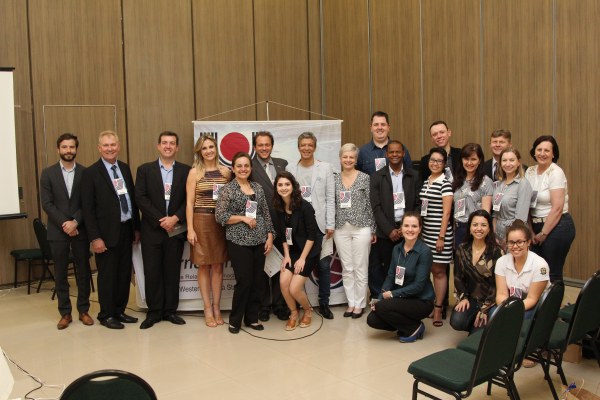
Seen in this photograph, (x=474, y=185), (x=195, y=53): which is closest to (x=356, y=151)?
(x=474, y=185)

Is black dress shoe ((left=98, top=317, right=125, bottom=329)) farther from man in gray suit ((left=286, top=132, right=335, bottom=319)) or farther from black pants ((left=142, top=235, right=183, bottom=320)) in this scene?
man in gray suit ((left=286, top=132, right=335, bottom=319))

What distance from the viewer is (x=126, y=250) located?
14.3 feet

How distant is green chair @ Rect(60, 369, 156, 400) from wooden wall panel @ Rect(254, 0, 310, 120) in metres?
6.74

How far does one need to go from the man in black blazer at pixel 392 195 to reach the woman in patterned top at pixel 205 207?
1.35 meters

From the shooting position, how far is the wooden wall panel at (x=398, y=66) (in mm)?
7102

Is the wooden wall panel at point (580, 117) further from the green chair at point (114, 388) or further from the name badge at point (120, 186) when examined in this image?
the green chair at point (114, 388)

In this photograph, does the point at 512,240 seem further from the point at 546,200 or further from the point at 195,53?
the point at 195,53

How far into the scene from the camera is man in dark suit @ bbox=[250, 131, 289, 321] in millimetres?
4461

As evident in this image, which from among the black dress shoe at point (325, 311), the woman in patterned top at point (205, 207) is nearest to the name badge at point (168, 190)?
the woman in patterned top at point (205, 207)

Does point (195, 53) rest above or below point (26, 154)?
above

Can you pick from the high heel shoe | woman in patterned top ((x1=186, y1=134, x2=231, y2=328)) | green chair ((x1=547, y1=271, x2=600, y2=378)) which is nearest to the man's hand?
woman in patterned top ((x1=186, y1=134, x2=231, y2=328))

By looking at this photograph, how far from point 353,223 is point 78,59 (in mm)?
4482

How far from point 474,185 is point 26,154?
17.4ft

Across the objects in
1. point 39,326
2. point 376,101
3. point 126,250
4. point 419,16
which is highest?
point 419,16
